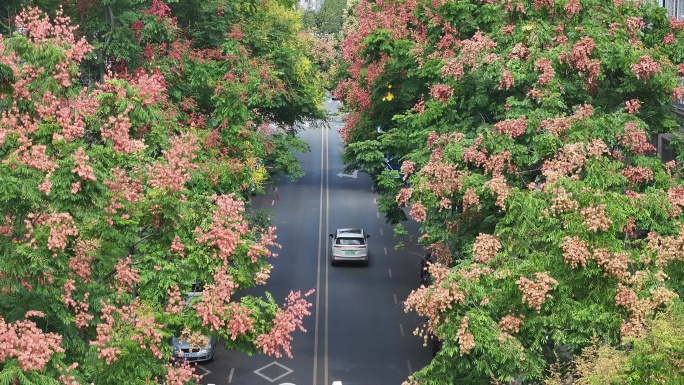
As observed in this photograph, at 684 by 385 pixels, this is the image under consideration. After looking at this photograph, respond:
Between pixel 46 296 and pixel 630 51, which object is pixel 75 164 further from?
pixel 630 51

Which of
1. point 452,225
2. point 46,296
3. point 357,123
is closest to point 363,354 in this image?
point 357,123

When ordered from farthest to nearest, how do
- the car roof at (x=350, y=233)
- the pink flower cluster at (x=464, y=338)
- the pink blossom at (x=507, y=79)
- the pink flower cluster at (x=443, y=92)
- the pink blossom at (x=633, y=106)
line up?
the car roof at (x=350, y=233) < the pink flower cluster at (x=443, y=92) < the pink blossom at (x=507, y=79) < the pink blossom at (x=633, y=106) < the pink flower cluster at (x=464, y=338)

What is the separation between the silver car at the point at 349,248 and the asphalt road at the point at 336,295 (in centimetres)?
56

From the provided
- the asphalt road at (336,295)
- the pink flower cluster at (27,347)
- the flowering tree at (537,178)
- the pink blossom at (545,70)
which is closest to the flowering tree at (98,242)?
the pink flower cluster at (27,347)

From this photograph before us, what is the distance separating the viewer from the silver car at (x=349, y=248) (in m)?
46.3

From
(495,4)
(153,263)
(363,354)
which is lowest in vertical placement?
(363,354)

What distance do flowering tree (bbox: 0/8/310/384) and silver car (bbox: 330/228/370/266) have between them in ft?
86.4

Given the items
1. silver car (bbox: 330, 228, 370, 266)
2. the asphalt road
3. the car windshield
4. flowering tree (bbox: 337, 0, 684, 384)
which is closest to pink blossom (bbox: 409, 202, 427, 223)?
flowering tree (bbox: 337, 0, 684, 384)

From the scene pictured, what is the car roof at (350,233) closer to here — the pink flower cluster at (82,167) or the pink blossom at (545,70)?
the pink blossom at (545,70)

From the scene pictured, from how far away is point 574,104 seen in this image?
2612 centimetres

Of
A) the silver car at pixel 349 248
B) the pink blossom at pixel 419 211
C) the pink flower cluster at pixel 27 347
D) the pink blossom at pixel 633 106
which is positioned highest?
the pink blossom at pixel 633 106

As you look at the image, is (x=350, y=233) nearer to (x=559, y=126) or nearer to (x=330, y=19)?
(x=559, y=126)

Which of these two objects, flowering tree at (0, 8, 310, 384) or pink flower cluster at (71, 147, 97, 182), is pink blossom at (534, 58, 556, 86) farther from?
pink flower cluster at (71, 147, 97, 182)

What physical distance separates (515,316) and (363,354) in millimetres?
17176
